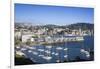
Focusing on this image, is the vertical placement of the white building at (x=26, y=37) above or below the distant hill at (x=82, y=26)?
below

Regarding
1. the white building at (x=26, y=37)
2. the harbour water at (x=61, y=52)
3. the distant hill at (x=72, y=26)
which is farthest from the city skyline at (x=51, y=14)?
the harbour water at (x=61, y=52)

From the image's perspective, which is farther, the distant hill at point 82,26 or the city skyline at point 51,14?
the distant hill at point 82,26

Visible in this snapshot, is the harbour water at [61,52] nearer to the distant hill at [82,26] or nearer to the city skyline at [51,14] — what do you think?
the distant hill at [82,26]

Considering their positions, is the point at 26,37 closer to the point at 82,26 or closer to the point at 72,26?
the point at 72,26

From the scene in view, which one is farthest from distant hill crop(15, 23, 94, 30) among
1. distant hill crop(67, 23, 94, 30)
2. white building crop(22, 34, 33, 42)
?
white building crop(22, 34, 33, 42)
